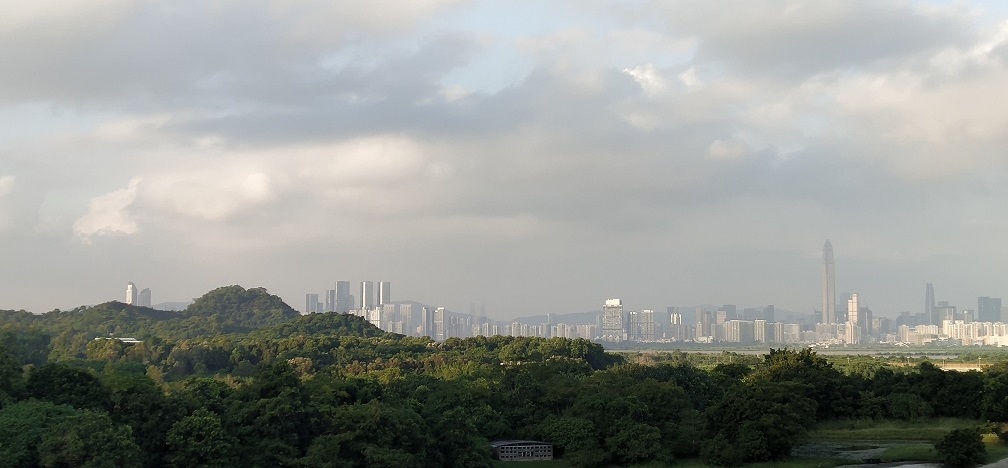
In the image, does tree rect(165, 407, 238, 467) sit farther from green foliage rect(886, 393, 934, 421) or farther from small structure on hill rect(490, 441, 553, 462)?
green foliage rect(886, 393, 934, 421)

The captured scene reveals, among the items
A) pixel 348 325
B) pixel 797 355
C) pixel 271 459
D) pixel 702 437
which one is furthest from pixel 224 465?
pixel 348 325

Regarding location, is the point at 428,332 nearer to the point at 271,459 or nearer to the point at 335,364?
the point at 335,364

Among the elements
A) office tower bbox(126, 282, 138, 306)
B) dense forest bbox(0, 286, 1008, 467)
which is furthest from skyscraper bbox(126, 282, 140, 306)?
dense forest bbox(0, 286, 1008, 467)

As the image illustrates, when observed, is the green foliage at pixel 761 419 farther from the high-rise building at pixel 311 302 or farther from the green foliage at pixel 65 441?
the high-rise building at pixel 311 302

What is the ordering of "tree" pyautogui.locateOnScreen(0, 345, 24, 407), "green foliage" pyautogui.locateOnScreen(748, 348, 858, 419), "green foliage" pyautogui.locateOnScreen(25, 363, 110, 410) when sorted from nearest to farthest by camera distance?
"tree" pyautogui.locateOnScreen(0, 345, 24, 407) → "green foliage" pyautogui.locateOnScreen(25, 363, 110, 410) → "green foliage" pyautogui.locateOnScreen(748, 348, 858, 419)

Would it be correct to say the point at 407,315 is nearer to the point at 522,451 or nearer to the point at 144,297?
the point at 144,297

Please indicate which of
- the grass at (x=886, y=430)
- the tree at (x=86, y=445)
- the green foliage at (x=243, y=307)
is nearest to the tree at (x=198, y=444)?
the tree at (x=86, y=445)
